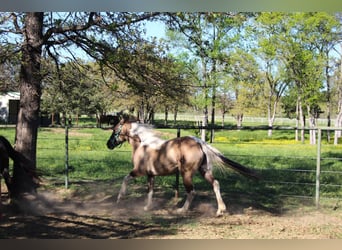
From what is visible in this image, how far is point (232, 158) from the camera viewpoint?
12.9 ft

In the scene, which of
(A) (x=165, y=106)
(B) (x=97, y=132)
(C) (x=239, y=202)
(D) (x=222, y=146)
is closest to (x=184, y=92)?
(A) (x=165, y=106)

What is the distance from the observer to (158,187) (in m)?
4.18

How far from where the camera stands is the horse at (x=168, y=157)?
3.73 metres

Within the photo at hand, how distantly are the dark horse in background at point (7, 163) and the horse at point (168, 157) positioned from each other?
82 cm

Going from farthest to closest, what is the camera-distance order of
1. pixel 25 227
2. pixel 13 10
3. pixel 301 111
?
pixel 301 111, pixel 13 10, pixel 25 227

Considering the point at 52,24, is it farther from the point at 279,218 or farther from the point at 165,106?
the point at 279,218

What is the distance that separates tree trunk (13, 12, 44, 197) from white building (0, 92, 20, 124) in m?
0.06

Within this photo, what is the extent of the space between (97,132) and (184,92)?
3.12 ft

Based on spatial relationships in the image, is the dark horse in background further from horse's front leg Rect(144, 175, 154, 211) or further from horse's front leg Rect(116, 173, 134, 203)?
horse's front leg Rect(144, 175, 154, 211)

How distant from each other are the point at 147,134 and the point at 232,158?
0.85 meters

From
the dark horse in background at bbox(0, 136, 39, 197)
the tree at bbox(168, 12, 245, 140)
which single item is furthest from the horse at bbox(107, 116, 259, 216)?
the dark horse in background at bbox(0, 136, 39, 197)

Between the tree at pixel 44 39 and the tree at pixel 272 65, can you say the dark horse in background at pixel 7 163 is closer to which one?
the tree at pixel 44 39

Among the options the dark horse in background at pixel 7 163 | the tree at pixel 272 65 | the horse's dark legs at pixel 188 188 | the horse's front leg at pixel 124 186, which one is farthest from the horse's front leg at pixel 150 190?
the tree at pixel 272 65

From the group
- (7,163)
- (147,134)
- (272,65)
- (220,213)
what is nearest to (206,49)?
(272,65)
